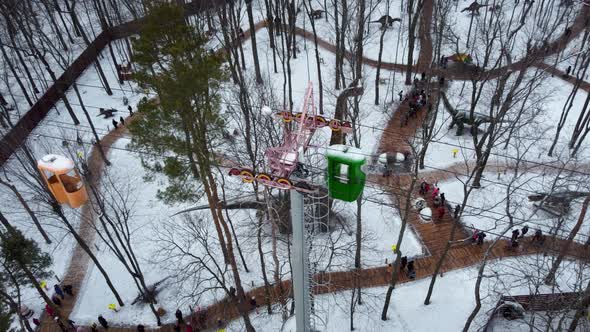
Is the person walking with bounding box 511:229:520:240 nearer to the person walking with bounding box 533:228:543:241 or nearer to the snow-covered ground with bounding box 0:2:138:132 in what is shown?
the person walking with bounding box 533:228:543:241

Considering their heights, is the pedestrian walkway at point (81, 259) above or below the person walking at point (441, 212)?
below

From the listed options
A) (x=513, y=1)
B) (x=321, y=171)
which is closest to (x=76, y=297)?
(x=321, y=171)

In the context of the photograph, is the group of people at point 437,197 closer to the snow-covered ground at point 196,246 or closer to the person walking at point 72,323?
the snow-covered ground at point 196,246

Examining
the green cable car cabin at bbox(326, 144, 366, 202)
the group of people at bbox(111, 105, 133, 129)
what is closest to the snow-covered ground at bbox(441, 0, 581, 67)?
the group of people at bbox(111, 105, 133, 129)

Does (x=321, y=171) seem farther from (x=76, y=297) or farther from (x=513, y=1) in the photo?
(x=513, y=1)

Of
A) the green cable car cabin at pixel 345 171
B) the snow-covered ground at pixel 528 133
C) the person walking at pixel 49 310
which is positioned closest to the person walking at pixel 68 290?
the person walking at pixel 49 310
